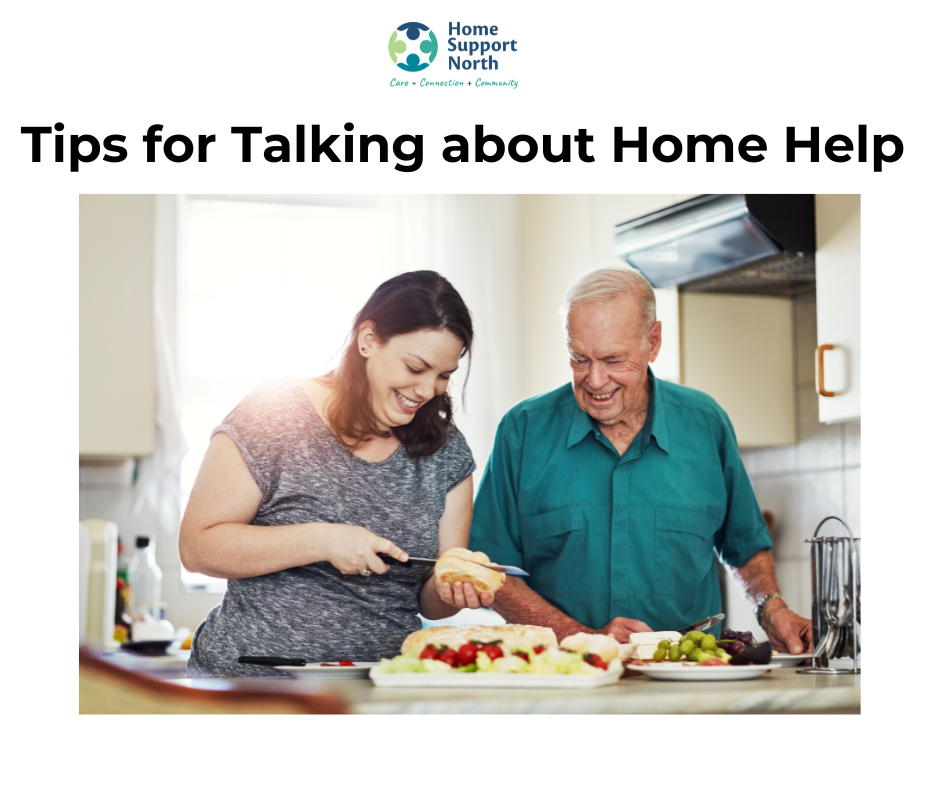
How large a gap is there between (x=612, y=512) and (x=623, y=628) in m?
0.22

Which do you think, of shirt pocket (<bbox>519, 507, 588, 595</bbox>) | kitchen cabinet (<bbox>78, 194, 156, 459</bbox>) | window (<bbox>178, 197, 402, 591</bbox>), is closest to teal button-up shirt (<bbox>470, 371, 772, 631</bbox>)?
shirt pocket (<bbox>519, 507, 588, 595</bbox>)

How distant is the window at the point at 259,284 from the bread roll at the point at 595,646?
1.16m

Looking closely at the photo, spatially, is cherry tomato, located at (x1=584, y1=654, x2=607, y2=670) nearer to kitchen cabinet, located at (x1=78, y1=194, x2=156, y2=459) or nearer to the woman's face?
the woman's face

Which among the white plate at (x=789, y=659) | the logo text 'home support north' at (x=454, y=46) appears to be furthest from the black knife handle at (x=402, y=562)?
the logo text 'home support north' at (x=454, y=46)

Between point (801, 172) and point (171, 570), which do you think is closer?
point (801, 172)

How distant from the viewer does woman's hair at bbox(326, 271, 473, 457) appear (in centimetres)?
160

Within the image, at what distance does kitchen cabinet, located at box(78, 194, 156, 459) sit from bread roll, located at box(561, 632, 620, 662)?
55.4 inches

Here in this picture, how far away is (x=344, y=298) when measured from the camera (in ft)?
8.75

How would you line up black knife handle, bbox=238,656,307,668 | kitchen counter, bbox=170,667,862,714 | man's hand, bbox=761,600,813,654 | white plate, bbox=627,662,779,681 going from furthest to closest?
1. man's hand, bbox=761,600,813,654
2. black knife handle, bbox=238,656,307,668
3. white plate, bbox=627,662,779,681
4. kitchen counter, bbox=170,667,862,714

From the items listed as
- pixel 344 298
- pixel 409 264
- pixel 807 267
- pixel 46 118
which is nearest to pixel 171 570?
pixel 344 298

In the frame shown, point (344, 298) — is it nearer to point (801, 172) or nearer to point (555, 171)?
point (555, 171)

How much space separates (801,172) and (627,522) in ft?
2.22

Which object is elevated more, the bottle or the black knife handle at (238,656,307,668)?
the black knife handle at (238,656,307,668)

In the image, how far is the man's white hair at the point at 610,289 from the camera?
167cm
